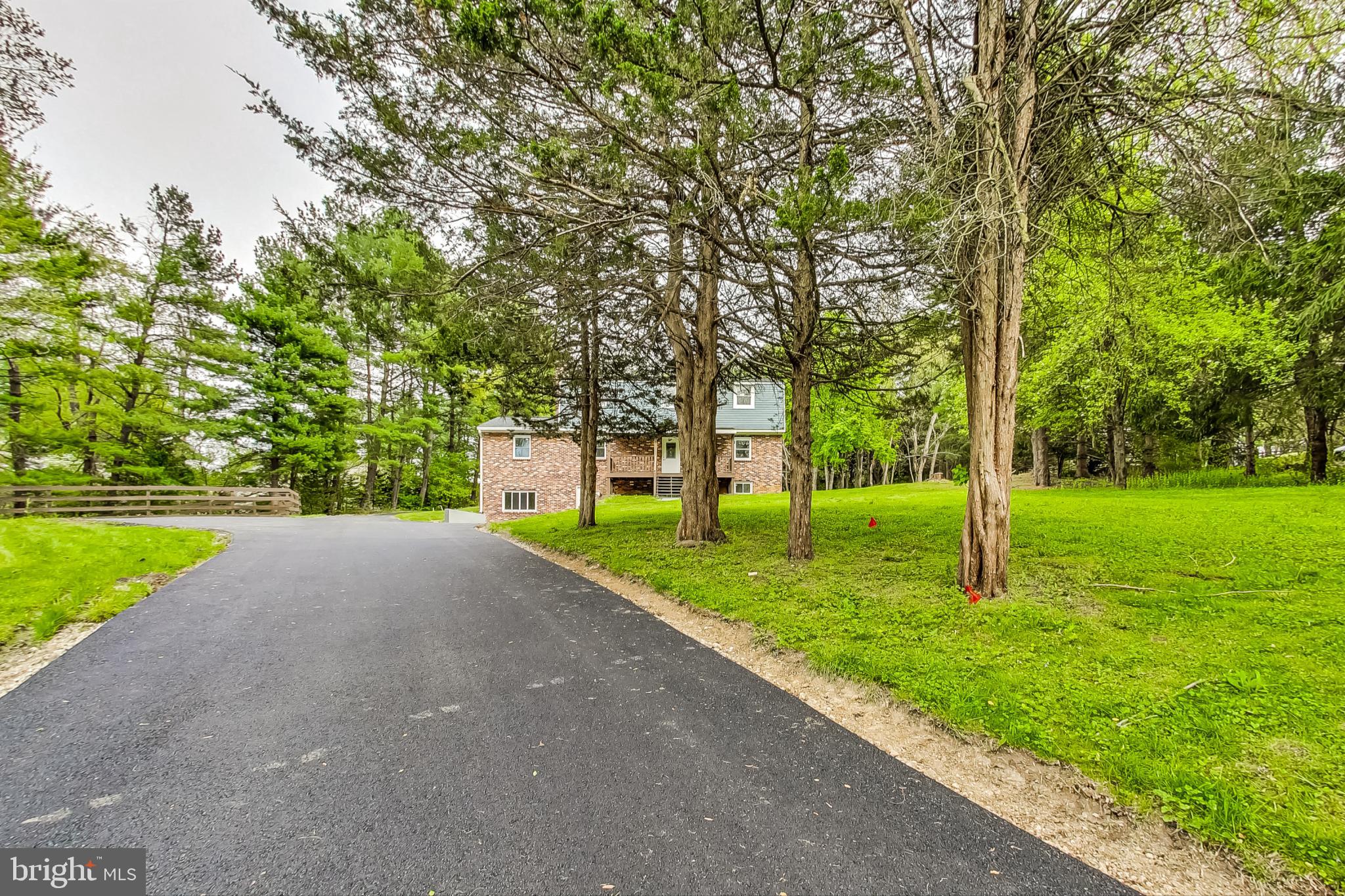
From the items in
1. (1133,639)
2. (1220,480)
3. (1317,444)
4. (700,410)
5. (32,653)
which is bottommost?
(32,653)

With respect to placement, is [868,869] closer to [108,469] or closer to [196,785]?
[196,785]

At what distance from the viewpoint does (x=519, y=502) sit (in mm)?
25547

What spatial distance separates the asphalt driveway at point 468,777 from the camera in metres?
2.04

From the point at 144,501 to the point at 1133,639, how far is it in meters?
27.0

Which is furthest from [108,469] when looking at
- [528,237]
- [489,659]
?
[489,659]

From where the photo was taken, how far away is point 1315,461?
47.5ft

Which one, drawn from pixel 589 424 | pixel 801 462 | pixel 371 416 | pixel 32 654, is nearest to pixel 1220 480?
pixel 801 462

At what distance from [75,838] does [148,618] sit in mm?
4324

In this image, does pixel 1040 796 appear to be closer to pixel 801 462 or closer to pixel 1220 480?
pixel 801 462

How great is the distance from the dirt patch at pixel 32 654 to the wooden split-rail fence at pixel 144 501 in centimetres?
1725

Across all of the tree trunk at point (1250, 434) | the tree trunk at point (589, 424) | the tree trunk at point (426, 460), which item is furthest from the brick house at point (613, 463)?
the tree trunk at point (1250, 434)

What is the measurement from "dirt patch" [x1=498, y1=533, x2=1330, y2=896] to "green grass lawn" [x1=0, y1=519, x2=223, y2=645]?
22.1 ft

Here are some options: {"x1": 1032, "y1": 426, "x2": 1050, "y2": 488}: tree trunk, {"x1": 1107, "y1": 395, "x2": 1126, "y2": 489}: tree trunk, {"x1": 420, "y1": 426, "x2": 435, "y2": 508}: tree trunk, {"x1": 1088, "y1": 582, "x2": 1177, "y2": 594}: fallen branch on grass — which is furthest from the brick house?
{"x1": 1088, "y1": 582, "x2": 1177, "y2": 594}: fallen branch on grass

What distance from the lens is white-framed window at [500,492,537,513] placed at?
2534 centimetres
